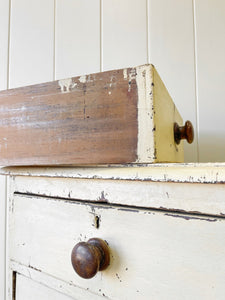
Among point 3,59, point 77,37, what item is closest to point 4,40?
point 3,59

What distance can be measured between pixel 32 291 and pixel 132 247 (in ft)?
0.64

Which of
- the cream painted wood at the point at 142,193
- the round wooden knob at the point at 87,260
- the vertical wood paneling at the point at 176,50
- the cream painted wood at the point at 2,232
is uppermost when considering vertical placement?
the vertical wood paneling at the point at 176,50

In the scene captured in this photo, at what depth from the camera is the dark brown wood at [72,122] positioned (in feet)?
0.94

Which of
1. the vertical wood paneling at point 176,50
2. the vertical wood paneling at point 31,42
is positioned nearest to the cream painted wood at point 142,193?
the vertical wood paneling at point 176,50

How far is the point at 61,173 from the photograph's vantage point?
0.30 meters

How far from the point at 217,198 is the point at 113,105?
0.53ft

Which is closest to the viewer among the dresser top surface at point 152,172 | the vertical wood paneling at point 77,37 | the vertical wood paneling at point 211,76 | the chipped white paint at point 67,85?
the dresser top surface at point 152,172

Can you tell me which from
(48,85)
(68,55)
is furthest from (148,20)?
(48,85)

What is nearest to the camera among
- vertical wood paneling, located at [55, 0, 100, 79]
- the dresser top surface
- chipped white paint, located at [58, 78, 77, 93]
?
the dresser top surface

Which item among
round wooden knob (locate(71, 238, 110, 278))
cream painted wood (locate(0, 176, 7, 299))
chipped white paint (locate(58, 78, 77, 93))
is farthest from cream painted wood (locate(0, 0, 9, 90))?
round wooden knob (locate(71, 238, 110, 278))

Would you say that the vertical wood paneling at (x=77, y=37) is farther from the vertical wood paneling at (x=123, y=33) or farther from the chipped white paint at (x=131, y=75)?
the chipped white paint at (x=131, y=75)

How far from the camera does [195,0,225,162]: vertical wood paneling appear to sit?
25.8 inches

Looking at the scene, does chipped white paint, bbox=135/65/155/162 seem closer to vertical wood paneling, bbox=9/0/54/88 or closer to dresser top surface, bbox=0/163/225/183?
dresser top surface, bbox=0/163/225/183

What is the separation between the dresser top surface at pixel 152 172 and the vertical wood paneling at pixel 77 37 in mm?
548
